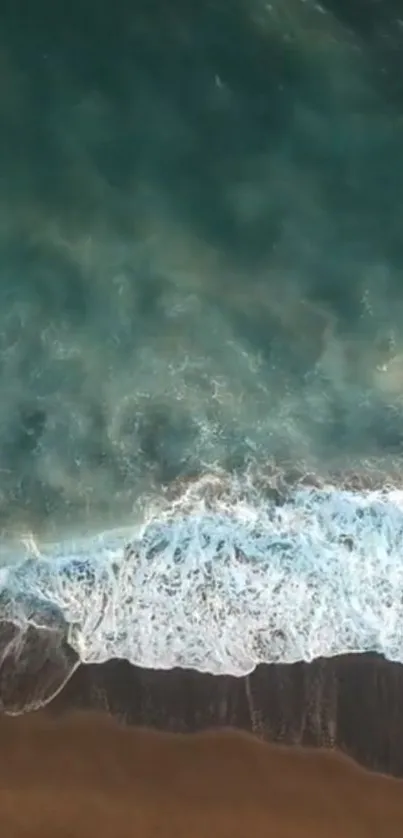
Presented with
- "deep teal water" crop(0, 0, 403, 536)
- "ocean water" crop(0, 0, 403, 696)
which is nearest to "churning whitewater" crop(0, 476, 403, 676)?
"ocean water" crop(0, 0, 403, 696)

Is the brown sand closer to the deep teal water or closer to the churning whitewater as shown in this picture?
the churning whitewater

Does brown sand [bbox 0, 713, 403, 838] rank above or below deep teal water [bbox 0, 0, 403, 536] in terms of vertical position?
below

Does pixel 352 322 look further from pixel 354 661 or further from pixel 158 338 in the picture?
pixel 354 661

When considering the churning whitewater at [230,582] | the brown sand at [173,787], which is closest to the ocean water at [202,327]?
the churning whitewater at [230,582]

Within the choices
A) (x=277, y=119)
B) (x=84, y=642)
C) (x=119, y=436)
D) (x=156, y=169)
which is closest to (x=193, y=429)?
(x=119, y=436)

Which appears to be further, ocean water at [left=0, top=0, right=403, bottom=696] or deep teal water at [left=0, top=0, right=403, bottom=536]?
deep teal water at [left=0, top=0, right=403, bottom=536]

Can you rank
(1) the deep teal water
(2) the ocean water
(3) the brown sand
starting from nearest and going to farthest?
(3) the brown sand → (2) the ocean water → (1) the deep teal water

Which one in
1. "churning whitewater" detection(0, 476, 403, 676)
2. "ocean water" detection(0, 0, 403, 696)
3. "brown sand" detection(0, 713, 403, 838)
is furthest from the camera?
"ocean water" detection(0, 0, 403, 696)
